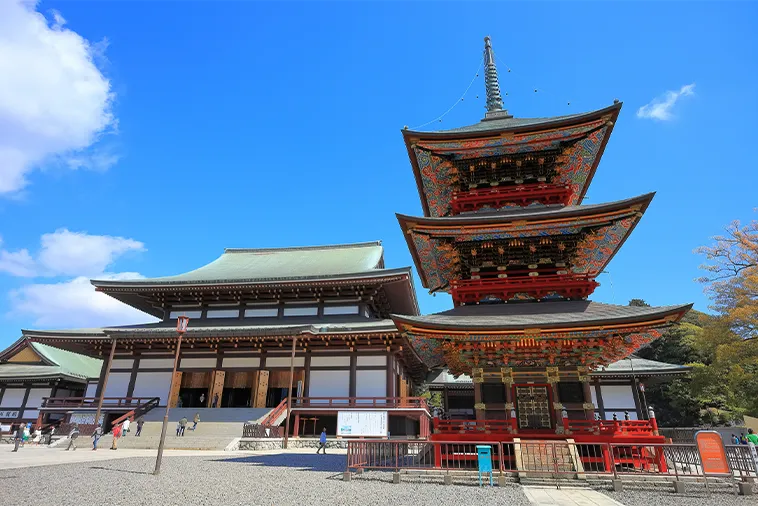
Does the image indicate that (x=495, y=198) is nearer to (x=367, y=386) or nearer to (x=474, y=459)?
(x=474, y=459)

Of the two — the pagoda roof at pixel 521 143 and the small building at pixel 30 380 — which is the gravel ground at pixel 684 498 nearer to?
the pagoda roof at pixel 521 143

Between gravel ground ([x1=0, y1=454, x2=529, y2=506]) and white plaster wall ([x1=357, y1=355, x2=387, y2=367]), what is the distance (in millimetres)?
11533

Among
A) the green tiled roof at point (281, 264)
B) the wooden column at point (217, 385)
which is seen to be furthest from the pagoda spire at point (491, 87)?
the wooden column at point (217, 385)

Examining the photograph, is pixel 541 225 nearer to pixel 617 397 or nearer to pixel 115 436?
pixel 617 397

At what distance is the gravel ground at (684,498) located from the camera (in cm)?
903

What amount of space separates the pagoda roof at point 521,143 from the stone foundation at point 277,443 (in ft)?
46.7

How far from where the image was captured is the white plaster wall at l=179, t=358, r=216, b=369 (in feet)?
90.4

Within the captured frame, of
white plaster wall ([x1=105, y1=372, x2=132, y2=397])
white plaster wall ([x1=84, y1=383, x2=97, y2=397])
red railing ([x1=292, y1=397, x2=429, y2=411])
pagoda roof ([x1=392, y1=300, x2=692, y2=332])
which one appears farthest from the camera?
white plaster wall ([x1=84, y1=383, x2=97, y2=397])

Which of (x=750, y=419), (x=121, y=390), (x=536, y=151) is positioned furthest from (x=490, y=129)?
(x=121, y=390)

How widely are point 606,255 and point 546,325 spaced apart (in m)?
5.84

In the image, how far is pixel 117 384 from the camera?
27812mm

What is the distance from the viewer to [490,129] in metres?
15.4

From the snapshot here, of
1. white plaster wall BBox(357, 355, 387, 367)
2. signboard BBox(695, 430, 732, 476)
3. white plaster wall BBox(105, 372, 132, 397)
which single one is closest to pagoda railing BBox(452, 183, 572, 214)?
signboard BBox(695, 430, 732, 476)

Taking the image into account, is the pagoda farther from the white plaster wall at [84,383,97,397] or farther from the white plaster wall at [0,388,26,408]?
the white plaster wall at [0,388,26,408]
